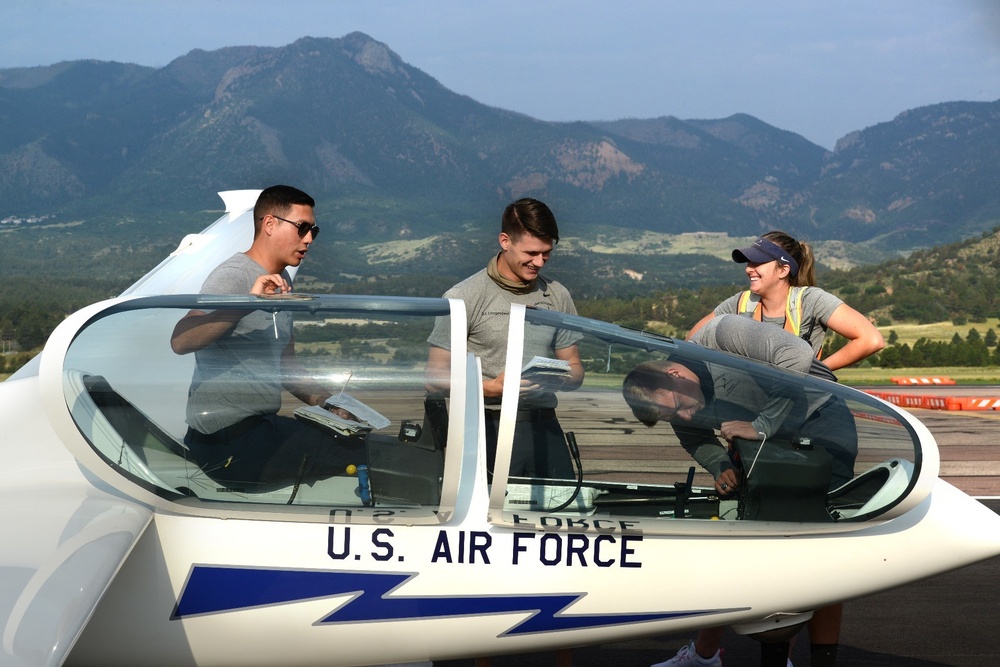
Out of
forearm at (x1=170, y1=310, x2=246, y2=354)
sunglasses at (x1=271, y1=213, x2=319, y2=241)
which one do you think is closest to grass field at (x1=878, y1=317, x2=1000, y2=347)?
sunglasses at (x1=271, y1=213, x2=319, y2=241)

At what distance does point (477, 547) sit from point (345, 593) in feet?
1.63

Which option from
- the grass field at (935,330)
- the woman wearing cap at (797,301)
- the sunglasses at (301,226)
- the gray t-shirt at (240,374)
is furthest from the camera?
the grass field at (935,330)

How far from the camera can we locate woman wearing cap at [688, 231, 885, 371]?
4.20m

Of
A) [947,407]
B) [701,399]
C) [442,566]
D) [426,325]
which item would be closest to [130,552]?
[442,566]

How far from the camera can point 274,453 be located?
3.44 meters

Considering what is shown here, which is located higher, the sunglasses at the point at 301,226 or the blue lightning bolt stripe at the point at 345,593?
the sunglasses at the point at 301,226

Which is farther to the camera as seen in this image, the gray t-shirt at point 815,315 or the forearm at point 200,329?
the gray t-shirt at point 815,315

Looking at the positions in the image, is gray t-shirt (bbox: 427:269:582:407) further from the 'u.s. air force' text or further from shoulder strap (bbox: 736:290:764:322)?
shoulder strap (bbox: 736:290:764:322)

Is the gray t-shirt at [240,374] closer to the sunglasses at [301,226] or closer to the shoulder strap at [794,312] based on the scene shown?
the sunglasses at [301,226]

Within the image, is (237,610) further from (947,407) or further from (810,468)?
(947,407)

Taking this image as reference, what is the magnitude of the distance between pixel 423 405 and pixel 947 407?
16.2m

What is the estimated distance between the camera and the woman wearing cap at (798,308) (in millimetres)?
4148

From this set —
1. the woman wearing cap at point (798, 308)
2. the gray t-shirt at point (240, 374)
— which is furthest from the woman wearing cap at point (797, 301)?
the gray t-shirt at point (240, 374)

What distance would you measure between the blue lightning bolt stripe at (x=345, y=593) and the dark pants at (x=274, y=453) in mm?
340
